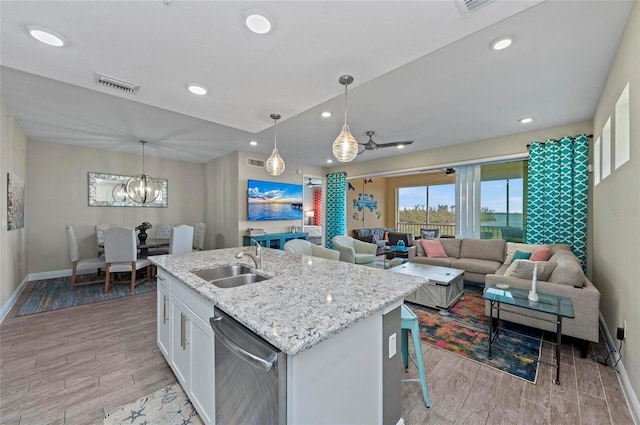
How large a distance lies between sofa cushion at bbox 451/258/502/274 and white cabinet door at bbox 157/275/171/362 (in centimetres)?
433

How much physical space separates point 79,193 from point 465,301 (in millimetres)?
7487

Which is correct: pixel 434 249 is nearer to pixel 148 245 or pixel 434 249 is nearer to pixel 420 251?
pixel 420 251

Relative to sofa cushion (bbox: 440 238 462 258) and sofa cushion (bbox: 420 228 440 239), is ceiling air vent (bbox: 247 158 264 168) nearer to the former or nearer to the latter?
sofa cushion (bbox: 440 238 462 258)

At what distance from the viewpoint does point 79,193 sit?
17.1ft

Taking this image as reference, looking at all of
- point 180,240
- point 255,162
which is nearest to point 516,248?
point 255,162

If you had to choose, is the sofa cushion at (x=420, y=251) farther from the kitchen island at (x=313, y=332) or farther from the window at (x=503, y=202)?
the kitchen island at (x=313, y=332)

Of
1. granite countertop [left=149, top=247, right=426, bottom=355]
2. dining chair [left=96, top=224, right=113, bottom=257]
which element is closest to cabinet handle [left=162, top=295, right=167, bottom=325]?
granite countertop [left=149, top=247, right=426, bottom=355]

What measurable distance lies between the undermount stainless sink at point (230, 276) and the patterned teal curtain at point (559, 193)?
4576 millimetres

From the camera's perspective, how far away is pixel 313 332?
0.96 m

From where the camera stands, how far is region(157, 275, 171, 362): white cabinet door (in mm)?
2025

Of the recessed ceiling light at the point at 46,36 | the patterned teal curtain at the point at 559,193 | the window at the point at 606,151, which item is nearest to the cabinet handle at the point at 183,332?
the recessed ceiling light at the point at 46,36

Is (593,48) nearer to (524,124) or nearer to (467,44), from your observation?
(467,44)

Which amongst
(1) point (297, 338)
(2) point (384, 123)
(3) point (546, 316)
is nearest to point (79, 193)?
(2) point (384, 123)

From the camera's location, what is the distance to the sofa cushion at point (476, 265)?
4.14 meters
